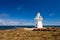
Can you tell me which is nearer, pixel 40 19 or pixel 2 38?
pixel 2 38

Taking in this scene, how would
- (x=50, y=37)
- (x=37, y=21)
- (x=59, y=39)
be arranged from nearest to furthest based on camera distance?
(x=59, y=39)
(x=50, y=37)
(x=37, y=21)

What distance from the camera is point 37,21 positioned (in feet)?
135

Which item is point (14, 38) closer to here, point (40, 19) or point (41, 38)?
point (41, 38)

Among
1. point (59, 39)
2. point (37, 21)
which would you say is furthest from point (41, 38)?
point (37, 21)

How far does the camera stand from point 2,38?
19.1m

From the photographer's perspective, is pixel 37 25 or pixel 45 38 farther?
pixel 37 25

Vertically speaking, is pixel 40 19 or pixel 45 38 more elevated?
pixel 40 19

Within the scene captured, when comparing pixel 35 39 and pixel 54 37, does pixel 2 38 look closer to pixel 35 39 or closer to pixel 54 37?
pixel 35 39

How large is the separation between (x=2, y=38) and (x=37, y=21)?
22637 mm

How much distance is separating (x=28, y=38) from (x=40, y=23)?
23.3 m

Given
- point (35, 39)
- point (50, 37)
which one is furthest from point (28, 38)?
point (50, 37)

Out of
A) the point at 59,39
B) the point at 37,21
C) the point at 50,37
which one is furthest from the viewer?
the point at 37,21

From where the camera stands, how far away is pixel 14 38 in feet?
60.3

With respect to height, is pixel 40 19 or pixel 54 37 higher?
pixel 40 19
